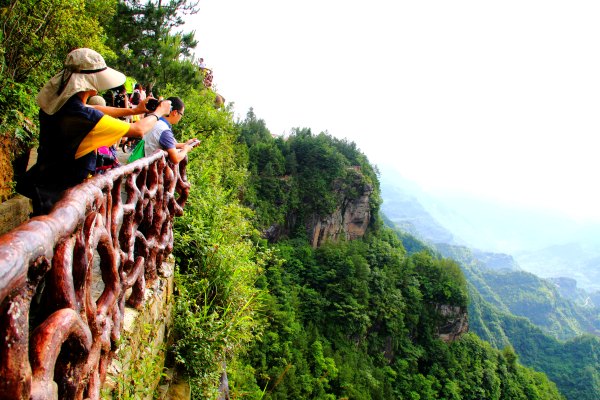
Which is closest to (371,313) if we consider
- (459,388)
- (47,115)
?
Result: (459,388)

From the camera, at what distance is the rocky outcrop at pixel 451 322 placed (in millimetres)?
43250

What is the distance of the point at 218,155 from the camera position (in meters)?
14.6

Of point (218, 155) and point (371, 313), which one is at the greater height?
point (218, 155)

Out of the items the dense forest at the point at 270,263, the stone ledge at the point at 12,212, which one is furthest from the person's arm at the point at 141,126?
the stone ledge at the point at 12,212

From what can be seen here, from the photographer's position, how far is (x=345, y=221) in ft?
166

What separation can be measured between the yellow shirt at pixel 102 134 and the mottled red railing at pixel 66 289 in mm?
245

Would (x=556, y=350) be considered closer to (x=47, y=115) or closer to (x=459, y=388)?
(x=459, y=388)

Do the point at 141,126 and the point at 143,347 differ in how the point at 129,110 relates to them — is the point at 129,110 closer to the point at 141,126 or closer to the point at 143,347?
the point at 141,126

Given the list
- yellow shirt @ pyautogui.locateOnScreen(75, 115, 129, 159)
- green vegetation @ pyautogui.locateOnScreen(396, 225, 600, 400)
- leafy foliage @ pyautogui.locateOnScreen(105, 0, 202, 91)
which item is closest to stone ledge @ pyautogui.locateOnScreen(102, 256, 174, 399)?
yellow shirt @ pyautogui.locateOnScreen(75, 115, 129, 159)

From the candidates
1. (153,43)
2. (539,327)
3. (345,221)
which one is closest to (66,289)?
(153,43)

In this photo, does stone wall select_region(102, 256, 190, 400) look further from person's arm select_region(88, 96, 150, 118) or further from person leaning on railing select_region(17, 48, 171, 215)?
person's arm select_region(88, 96, 150, 118)

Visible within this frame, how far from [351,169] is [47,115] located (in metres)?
50.2

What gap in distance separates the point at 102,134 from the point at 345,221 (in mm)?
49113

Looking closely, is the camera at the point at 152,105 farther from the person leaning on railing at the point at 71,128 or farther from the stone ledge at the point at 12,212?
the stone ledge at the point at 12,212
